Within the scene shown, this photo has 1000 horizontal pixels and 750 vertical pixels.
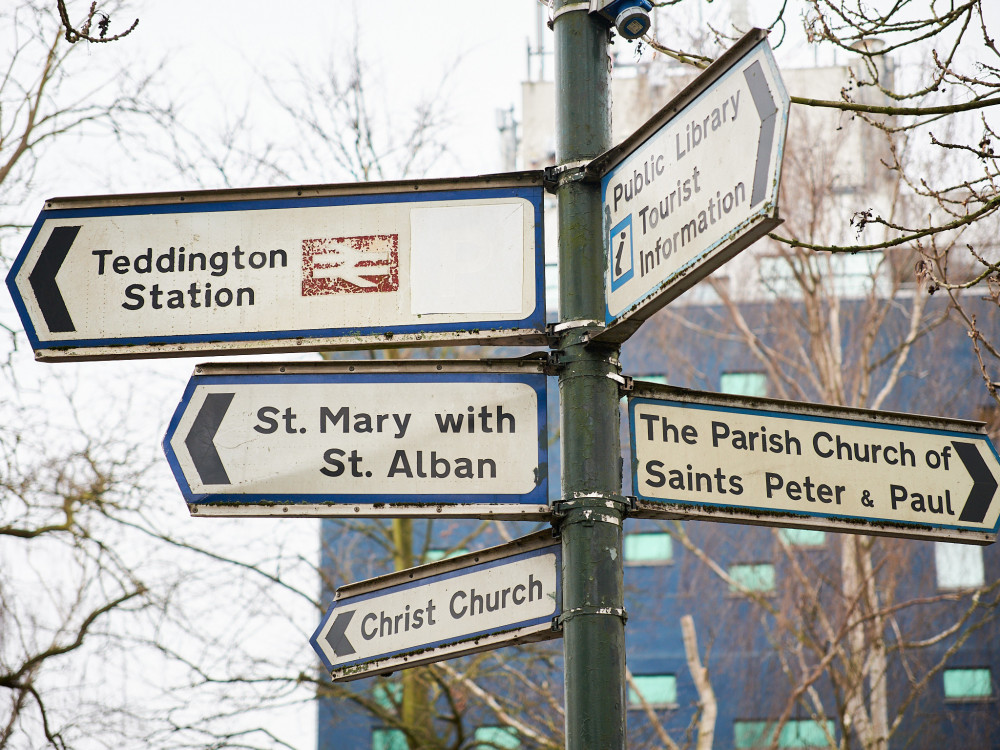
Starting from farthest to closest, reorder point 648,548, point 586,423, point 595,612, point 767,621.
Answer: point 648,548 → point 767,621 → point 586,423 → point 595,612

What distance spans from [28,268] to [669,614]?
2169cm

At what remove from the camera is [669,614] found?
2373cm

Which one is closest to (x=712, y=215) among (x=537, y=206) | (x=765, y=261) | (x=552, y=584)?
(x=537, y=206)

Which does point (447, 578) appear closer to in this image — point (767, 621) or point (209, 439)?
point (209, 439)

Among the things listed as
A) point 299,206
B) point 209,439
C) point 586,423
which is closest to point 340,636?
point 209,439

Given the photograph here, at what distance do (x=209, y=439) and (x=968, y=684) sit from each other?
73.7 ft

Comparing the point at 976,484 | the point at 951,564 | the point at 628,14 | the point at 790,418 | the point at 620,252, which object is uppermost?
the point at 951,564

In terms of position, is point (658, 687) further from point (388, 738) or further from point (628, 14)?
point (628, 14)

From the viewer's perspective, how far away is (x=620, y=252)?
2939mm

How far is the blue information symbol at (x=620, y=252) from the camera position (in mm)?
2900

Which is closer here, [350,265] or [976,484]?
[350,265]

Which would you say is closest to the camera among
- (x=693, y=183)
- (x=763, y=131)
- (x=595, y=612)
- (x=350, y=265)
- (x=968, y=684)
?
(x=763, y=131)

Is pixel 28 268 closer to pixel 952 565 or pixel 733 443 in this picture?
pixel 733 443

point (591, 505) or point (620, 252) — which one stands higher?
point (620, 252)
